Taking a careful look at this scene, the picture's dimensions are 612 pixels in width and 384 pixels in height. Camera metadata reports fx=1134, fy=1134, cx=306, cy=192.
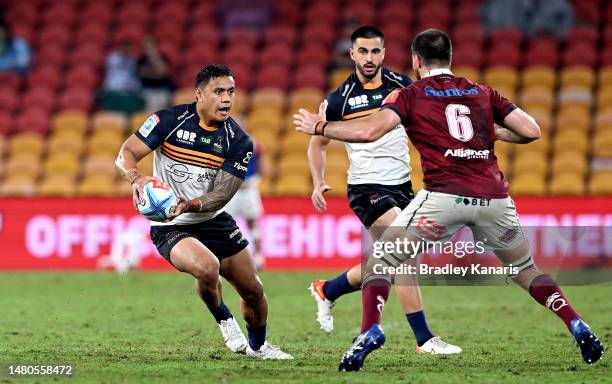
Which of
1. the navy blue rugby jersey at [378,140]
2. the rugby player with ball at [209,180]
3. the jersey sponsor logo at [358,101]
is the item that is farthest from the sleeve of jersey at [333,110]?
the rugby player with ball at [209,180]

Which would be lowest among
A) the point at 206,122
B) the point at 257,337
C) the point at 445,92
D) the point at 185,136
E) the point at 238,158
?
the point at 257,337

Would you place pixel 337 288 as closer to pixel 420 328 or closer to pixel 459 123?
pixel 420 328

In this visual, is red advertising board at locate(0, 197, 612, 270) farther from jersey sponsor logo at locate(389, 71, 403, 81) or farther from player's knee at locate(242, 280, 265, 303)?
player's knee at locate(242, 280, 265, 303)

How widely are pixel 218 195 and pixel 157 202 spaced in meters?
0.54

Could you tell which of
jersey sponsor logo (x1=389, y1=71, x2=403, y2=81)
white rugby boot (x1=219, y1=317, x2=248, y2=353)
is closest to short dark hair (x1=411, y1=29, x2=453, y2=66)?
jersey sponsor logo (x1=389, y1=71, x2=403, y2=81)

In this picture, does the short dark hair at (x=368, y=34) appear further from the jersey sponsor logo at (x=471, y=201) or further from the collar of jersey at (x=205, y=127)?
the jersey sponsor logo at (x=471, y=201)

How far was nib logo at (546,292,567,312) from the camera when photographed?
305 inches

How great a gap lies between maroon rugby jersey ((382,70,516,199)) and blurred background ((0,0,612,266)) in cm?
874

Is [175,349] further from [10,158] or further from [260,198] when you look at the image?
[10,158]

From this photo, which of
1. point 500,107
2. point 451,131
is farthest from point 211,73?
point 500,107

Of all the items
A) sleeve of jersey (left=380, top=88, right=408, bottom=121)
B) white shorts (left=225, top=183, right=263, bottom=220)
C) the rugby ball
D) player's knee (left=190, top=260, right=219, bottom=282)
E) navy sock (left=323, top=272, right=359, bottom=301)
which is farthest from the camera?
white shorts (left=225, top=183, right=263, bottom=220)

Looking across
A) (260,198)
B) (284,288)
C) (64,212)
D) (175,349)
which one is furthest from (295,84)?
(175,349)

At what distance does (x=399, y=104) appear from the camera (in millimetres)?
7680

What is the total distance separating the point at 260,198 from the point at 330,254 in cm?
139
